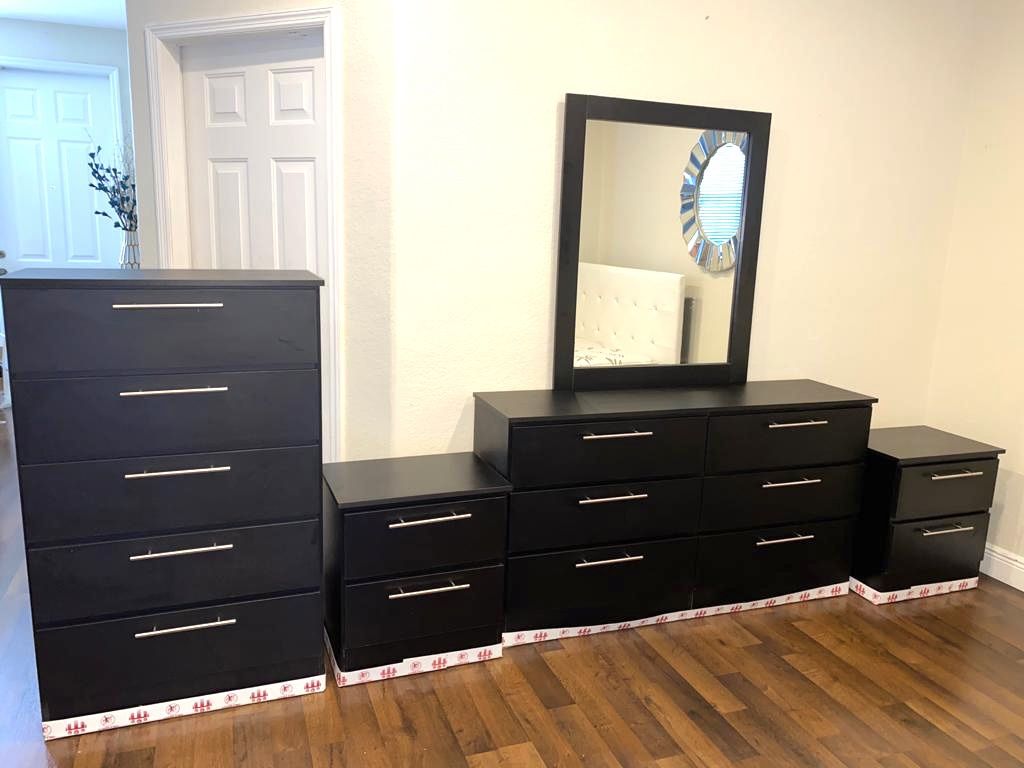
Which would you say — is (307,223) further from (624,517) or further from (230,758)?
(230,758)

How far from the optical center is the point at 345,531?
2285mm

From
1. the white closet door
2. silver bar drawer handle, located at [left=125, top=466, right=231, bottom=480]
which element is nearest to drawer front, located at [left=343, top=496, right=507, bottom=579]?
silver bar drawer handle, located at [left=125, top=466, right=231, bottom=480]

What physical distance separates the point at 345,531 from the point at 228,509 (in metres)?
0.33

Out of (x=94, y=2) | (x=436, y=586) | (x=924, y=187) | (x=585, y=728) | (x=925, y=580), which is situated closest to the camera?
(x=585, y=728)

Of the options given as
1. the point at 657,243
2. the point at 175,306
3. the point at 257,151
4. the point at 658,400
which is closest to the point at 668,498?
the point at 658,400

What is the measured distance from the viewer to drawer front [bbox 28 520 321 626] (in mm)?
2014

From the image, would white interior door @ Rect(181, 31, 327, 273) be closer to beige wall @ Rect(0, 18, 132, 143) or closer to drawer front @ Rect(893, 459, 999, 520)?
drawer front @ Rect(893, 459, 999, 520)

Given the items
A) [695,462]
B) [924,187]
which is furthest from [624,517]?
[924,187]

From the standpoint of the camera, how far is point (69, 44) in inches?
219

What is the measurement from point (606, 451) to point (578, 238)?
0.77 m

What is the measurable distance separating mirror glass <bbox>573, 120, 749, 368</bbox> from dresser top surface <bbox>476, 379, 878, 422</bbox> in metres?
0.15

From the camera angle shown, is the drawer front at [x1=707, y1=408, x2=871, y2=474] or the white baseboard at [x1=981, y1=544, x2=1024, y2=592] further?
the white baseboard at [x1=981, y1=544, x2=1024, y2=592]

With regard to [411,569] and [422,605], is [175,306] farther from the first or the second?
[422,605]

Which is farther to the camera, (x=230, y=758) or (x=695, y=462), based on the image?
(x=695, y=462)
